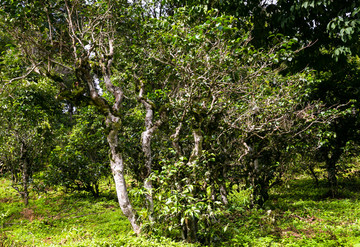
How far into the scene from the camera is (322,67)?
711 centimetres

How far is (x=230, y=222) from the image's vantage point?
6699mm

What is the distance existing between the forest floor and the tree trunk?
0.43 meters

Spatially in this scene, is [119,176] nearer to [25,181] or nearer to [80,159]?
[80,159]

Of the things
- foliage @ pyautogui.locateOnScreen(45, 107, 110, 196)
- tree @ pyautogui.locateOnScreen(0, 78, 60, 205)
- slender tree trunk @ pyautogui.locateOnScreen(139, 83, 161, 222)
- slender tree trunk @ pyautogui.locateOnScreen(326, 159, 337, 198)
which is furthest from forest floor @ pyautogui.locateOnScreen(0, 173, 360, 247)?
tree @ pyautogui.locateOnScreen(0, 78, 60, 205)

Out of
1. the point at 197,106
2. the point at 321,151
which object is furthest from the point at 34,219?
the point at 321,151

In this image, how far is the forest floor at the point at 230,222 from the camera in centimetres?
548

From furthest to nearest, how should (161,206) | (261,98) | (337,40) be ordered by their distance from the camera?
(261,98) → (337,40) → (161,206)

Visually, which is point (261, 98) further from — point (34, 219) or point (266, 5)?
point (34, 219)

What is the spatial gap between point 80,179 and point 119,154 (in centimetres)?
642

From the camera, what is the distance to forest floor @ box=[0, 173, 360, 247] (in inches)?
216

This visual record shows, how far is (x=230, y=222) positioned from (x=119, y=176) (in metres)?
3.54

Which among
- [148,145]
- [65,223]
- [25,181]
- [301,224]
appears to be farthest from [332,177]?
[25,181]

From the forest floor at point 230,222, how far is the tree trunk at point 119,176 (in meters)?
0.43

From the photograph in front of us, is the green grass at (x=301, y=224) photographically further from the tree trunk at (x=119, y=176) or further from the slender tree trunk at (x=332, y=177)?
the tree trunk at (x=119, y=176)
